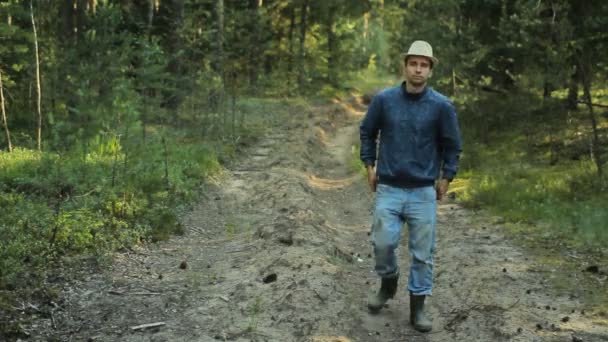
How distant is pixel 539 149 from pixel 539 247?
727cm

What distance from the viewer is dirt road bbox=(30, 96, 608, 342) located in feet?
17.6

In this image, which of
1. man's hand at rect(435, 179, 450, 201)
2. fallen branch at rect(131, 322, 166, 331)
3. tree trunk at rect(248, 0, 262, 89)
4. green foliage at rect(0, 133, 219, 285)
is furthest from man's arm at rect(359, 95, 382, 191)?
tree trunk at rect(248, 0, 262, 89)

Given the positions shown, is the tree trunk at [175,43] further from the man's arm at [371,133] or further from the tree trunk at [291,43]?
the man's arm at [371,133]

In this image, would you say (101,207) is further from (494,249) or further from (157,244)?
(494,249)

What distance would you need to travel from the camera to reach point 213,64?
22.0m

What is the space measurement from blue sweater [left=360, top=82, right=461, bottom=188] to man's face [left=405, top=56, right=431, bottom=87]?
0.14m

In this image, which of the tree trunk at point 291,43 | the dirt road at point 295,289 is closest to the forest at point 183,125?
the dirt road at point 295,289

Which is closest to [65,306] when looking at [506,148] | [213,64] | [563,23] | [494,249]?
[494,249]

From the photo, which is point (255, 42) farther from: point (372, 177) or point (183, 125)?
point (372, 177)

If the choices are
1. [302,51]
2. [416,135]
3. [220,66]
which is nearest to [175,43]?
[220,66]

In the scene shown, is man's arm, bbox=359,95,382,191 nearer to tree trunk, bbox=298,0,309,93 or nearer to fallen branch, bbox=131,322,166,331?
fallen branch, bbox=131,322,166,331

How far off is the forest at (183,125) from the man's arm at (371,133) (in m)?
3.32

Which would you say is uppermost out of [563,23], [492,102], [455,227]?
[563,23]

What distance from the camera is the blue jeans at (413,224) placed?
546cm
